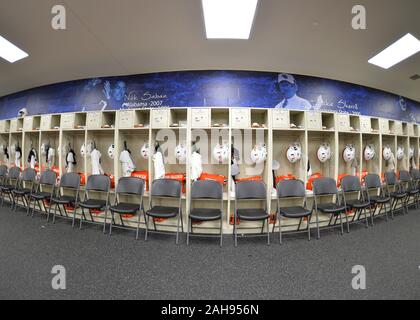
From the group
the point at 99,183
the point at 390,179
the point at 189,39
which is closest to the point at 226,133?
the point at 189,39

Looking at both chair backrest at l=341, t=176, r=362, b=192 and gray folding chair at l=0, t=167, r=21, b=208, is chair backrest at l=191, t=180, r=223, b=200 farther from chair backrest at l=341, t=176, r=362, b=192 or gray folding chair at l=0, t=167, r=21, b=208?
gray folding chair at l=0, t=167, r=21, b=208

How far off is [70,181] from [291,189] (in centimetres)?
385

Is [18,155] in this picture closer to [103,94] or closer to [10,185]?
[10,185]

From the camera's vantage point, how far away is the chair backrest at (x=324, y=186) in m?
3.04

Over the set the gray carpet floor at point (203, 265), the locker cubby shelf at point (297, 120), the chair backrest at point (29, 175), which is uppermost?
the locker cubby shelf at point (297, 120)

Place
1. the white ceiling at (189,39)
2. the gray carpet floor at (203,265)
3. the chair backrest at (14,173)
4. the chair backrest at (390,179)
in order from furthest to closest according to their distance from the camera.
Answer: the chair backrest at (14,173)
the chair backrest at (390,179)
the white ceiling at (189,39)
the gray carpet floor at (203,265)

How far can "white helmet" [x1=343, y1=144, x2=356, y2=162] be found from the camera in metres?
3.63

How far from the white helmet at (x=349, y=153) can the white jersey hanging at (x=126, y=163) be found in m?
4.04

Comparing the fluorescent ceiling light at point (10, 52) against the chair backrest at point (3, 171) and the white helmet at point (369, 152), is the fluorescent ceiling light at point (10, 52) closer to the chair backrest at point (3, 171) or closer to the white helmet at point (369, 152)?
the chair backrest at point (3, 171)

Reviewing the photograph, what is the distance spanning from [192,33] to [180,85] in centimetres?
120

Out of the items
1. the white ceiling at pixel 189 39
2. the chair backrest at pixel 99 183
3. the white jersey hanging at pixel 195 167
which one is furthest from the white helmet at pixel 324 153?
the chair backrest at pixel 99 183

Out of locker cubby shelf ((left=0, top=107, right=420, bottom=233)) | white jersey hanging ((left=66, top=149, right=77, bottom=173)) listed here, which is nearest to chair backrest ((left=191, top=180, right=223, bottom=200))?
locker cubby shelf ((left=0, top=107, right=420, bottom=233))

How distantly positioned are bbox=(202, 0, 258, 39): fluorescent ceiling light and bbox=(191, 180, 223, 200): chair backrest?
7.04 ft
